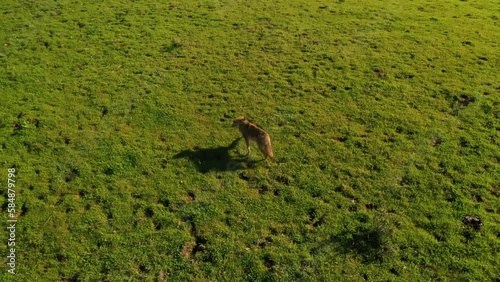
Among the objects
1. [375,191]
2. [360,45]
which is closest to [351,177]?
[375,191]

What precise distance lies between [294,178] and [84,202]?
18.4ft

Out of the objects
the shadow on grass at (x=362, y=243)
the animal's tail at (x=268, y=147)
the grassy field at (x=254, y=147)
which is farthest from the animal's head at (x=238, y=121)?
the shadow on grass at (x=362, y=243)

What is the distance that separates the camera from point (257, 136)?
36.0ft

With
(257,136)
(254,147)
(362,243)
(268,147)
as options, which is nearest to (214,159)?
(254,147)

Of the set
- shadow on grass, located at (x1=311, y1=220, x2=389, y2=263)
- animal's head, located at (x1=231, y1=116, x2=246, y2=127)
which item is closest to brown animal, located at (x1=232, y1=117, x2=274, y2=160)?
animal's head, located at (x1=231, y1=116, x2=246, y2=127)

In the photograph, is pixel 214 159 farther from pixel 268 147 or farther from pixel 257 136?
pixel 268 147

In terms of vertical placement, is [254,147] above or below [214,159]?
above

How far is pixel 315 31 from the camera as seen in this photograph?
698 inches

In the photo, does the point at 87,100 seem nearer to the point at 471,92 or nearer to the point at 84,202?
the point at 84,202

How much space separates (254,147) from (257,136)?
2.85ft

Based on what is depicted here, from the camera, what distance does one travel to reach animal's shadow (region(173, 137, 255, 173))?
11195 mm

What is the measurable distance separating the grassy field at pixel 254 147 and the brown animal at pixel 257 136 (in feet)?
1.45

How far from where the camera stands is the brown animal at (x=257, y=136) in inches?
429

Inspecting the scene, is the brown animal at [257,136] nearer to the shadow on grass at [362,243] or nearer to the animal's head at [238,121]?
the animal's head at [238,121]
